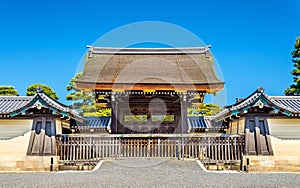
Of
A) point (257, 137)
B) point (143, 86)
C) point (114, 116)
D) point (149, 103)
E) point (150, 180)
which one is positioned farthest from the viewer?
point (149, 103)

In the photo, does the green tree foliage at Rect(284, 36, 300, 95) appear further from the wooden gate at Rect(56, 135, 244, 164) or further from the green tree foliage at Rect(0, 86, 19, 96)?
the green tree foliage at Rect(0, 86, 19, 96)

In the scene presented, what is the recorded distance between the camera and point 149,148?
12.0m

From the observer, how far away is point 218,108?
3200 cm

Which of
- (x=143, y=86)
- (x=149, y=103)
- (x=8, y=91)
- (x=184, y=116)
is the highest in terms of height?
(x=8, y=91)

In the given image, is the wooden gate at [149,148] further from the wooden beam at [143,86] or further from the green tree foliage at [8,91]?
the green tree foliage at [8,91]

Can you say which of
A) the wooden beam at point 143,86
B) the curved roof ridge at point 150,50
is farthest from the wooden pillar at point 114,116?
the curved roof ridge at point 150,50

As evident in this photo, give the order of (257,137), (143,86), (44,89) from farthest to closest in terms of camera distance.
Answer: (44,89)
(143,86)
(257,137)

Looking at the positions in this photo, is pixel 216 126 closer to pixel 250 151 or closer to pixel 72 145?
pixel 250 151

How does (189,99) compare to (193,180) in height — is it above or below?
above

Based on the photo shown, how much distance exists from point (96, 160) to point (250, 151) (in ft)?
20.2

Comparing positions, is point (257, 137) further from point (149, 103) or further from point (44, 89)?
point (44, 89)

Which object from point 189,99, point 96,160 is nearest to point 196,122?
point 189,99

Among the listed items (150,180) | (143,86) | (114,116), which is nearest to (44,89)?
(114,116)

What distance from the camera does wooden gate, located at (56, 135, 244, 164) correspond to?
11.4 metres
